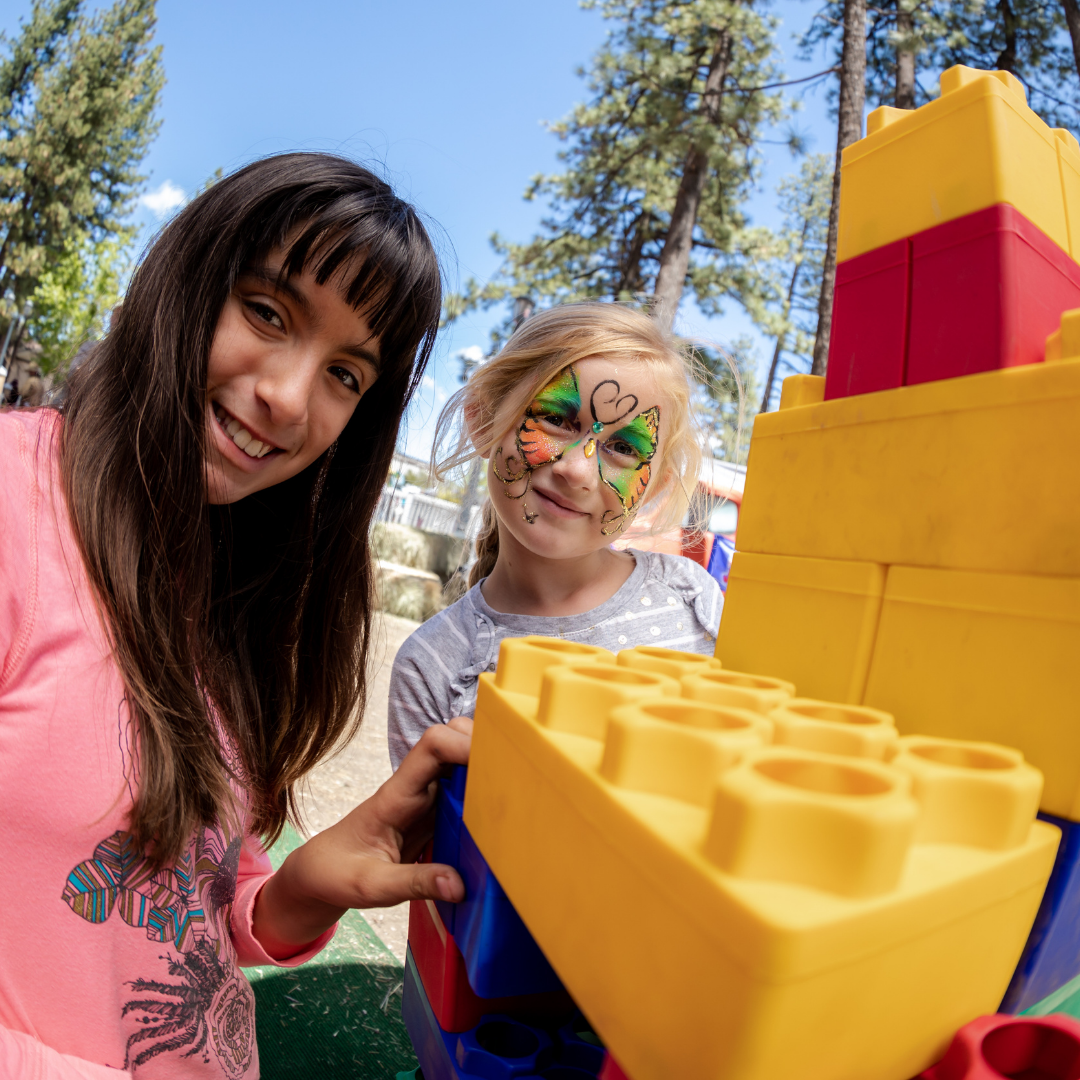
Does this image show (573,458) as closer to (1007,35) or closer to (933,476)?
(933,476)

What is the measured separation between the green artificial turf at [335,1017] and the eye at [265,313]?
1.41 metres

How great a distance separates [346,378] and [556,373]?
1.52ft

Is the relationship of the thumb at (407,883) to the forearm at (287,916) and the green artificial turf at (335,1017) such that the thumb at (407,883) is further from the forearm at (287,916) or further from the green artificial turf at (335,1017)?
the green artificial turf at (335,1017)

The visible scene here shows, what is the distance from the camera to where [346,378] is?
47.8 inches

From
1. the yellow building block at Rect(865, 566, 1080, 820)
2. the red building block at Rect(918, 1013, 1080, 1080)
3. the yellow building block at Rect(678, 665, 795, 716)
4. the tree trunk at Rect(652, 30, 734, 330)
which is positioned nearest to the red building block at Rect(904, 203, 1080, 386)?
the yellow building block at Rect(865, 566, 1080, 820)

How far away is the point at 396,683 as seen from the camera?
1.50 m

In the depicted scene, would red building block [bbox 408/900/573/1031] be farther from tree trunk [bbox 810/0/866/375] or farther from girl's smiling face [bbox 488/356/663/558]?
tree trunk [bbox 810/0/866/375]

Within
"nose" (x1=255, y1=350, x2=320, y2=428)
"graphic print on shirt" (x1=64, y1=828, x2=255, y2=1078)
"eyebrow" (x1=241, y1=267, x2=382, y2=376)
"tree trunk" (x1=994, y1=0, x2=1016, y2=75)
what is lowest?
"graphic print on shirt" (x1=64, y1=828, x2=255, y2=1078)

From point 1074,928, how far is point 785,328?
1172 centimetres

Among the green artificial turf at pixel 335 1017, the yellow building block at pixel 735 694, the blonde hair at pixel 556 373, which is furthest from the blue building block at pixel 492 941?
the green artificial turf at pixel 335 1017

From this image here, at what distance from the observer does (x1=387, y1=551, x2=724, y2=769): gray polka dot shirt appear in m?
1.48

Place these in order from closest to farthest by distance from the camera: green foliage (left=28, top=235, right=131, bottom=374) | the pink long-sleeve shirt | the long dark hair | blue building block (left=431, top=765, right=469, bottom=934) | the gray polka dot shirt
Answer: blue building block (left=431, top=765, right=469, bottom=934), the pink long-sleeve shirt, the long dark hair, the gray polka dot shirt, green foliage (left=28, top=235, right=131, bottom=374)

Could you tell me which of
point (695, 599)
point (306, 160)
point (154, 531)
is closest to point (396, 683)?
point (154, 531)

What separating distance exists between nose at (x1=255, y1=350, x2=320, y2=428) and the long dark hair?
0.29 ft
